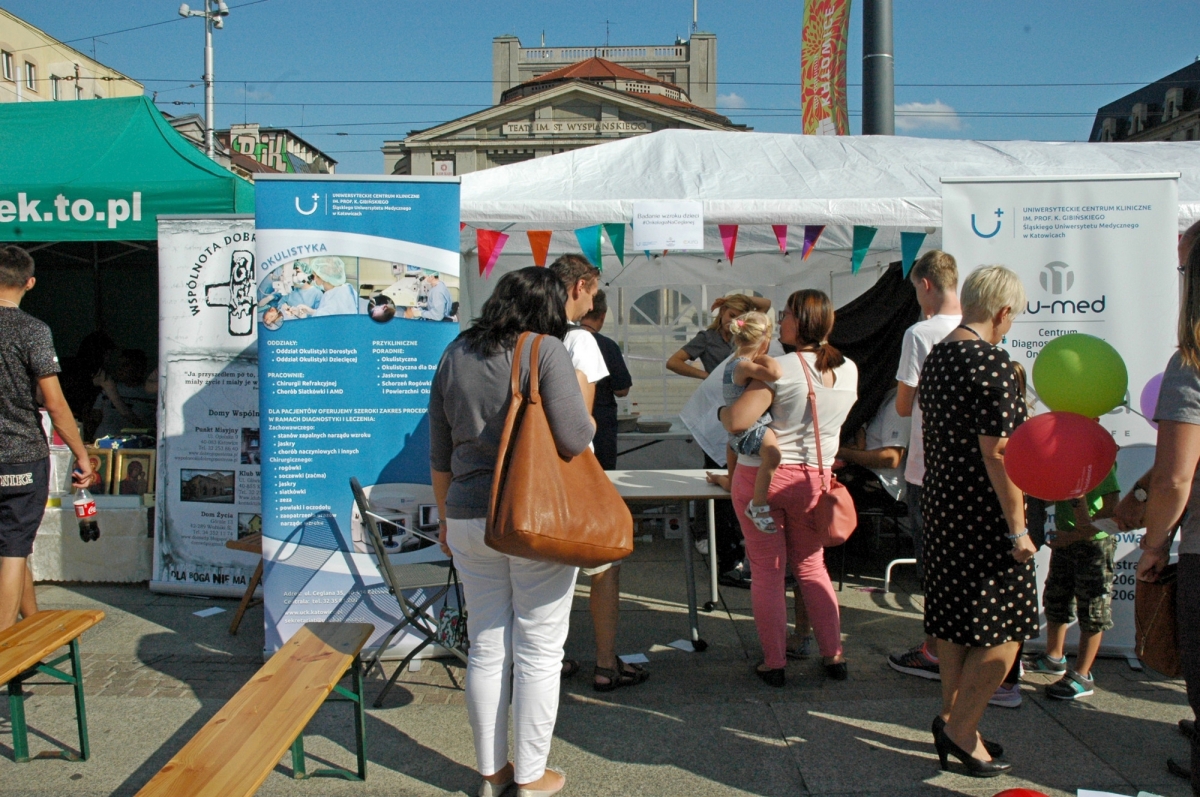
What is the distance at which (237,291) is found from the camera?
4656 millimetres

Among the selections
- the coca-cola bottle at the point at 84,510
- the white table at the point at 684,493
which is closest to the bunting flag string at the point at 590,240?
the white table at the point at 684,493

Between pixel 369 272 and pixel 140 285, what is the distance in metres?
5.78

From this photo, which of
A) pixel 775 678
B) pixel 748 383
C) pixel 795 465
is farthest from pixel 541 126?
pixel 775 678

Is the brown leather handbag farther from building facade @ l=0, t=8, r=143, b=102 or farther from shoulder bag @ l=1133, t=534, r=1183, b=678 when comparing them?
building facade @ l=0, t=8, r=143, b=102

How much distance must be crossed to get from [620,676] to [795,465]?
113 centimetres

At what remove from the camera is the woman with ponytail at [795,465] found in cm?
342

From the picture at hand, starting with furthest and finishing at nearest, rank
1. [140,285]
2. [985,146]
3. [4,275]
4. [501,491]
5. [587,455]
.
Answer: [140,285]
[985,146]
[4,275]
[587,455]
[501,491]

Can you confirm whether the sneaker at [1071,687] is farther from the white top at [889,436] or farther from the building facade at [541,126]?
the building facade at [541,126]

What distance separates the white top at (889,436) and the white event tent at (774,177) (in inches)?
43.0

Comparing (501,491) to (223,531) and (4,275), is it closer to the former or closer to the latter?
(4,275)

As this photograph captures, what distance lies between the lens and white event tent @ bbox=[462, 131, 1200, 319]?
4.61 meters

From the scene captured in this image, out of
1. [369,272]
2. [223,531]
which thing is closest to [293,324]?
[369,272]

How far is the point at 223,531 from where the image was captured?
474cm

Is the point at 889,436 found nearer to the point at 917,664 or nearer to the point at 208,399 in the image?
the point at 917,664
